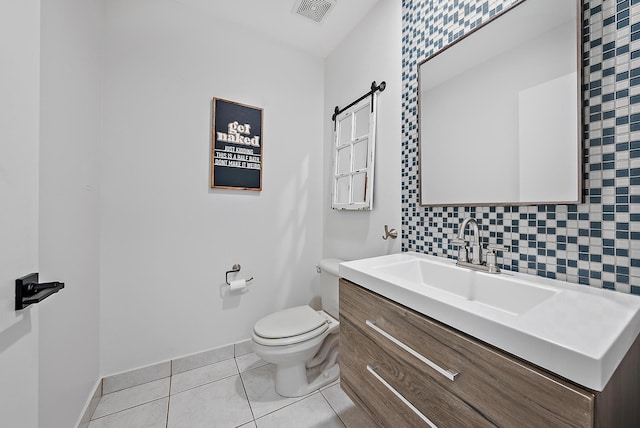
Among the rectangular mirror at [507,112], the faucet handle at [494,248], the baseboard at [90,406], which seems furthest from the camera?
the baseboard at [90,406]

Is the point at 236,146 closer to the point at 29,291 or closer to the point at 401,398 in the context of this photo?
the point at 29,291

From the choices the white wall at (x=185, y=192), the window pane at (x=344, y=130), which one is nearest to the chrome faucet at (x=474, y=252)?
the window pane at (x=344, y=130)

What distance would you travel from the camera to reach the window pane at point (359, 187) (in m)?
1.67

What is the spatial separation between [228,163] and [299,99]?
0.85m

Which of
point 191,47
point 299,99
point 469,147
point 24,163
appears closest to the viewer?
point 24,163

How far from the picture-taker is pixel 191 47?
1.64 metres

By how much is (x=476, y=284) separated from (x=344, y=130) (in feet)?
4.57

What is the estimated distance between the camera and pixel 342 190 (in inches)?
74.7

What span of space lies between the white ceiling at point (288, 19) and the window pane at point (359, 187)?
1.13m

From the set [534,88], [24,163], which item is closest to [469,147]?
[534,88]

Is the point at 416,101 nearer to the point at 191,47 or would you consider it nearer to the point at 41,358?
the point at 191,47

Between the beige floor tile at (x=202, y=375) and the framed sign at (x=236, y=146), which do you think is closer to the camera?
the beige floor tile at (x=202, y=375)

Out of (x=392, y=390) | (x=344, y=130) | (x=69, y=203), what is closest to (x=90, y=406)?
(x=69, y=203)

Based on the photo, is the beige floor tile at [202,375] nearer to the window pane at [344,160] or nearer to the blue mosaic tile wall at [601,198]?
the window pane at [344,160]
